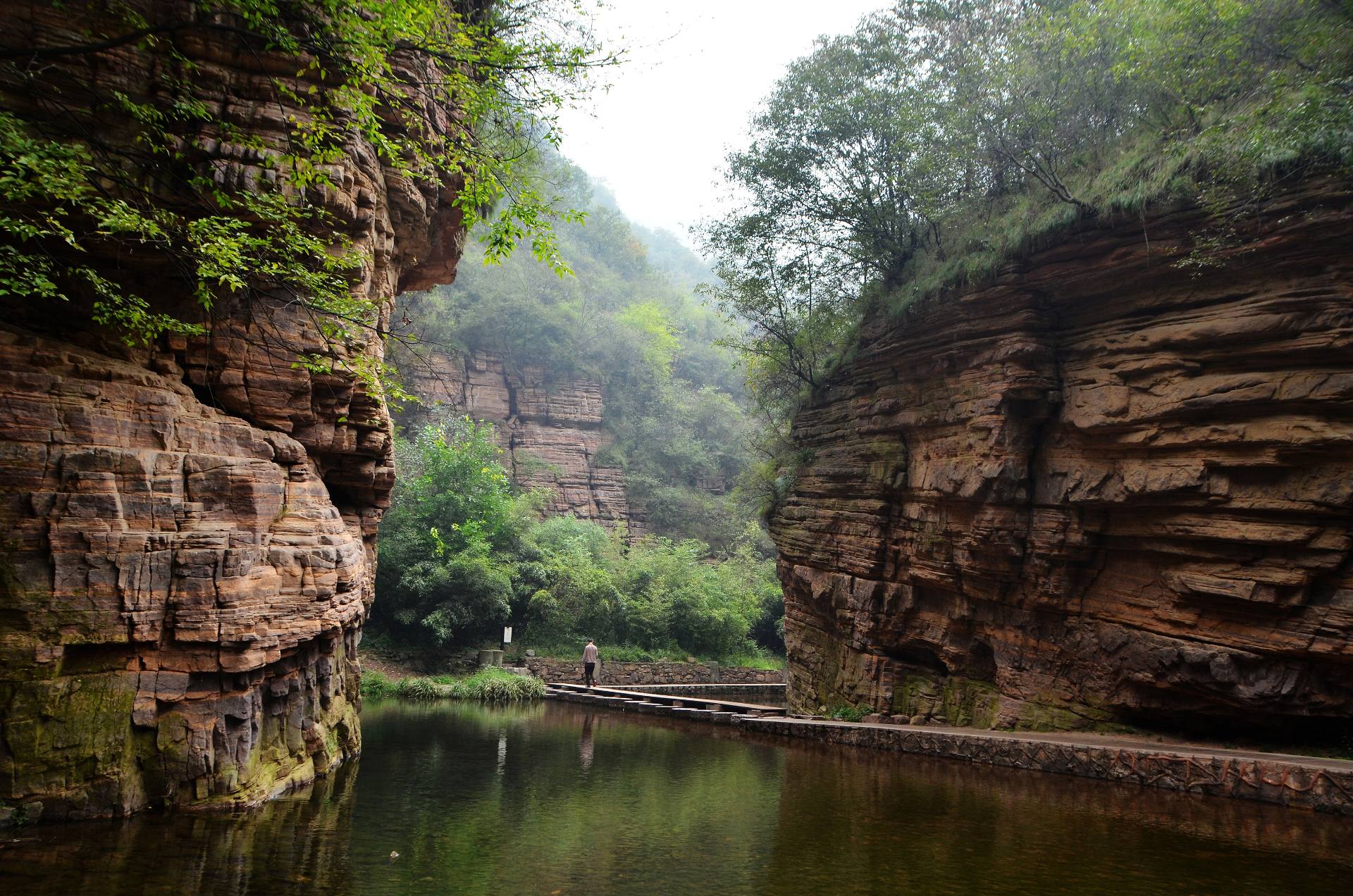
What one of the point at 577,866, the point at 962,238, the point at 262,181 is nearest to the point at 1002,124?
the point at 962,238

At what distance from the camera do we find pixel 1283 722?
13.1 meters

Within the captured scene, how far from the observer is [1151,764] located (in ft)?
39.1

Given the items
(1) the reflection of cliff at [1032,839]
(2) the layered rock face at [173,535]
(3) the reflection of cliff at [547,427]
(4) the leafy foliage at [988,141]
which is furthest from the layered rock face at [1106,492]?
(3) the reflection of cliff at [547,427]

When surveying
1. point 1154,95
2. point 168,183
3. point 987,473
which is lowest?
point 987,473

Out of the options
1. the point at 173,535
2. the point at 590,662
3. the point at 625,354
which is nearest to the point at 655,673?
the point at 590,662

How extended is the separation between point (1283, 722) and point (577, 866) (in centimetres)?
1281

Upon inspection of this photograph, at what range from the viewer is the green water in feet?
20.0

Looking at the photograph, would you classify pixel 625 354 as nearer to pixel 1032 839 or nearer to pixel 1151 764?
pixel 1151 764

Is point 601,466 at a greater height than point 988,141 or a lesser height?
lesser

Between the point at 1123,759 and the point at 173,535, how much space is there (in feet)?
43.8

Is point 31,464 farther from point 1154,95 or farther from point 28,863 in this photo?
point 1154,95

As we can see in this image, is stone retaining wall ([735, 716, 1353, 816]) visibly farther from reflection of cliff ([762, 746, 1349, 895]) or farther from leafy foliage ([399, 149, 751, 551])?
leafy foliage ([399, 149, 751, 551])

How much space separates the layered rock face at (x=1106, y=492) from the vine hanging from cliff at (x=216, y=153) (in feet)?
36.4

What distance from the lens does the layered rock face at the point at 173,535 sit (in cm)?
707
